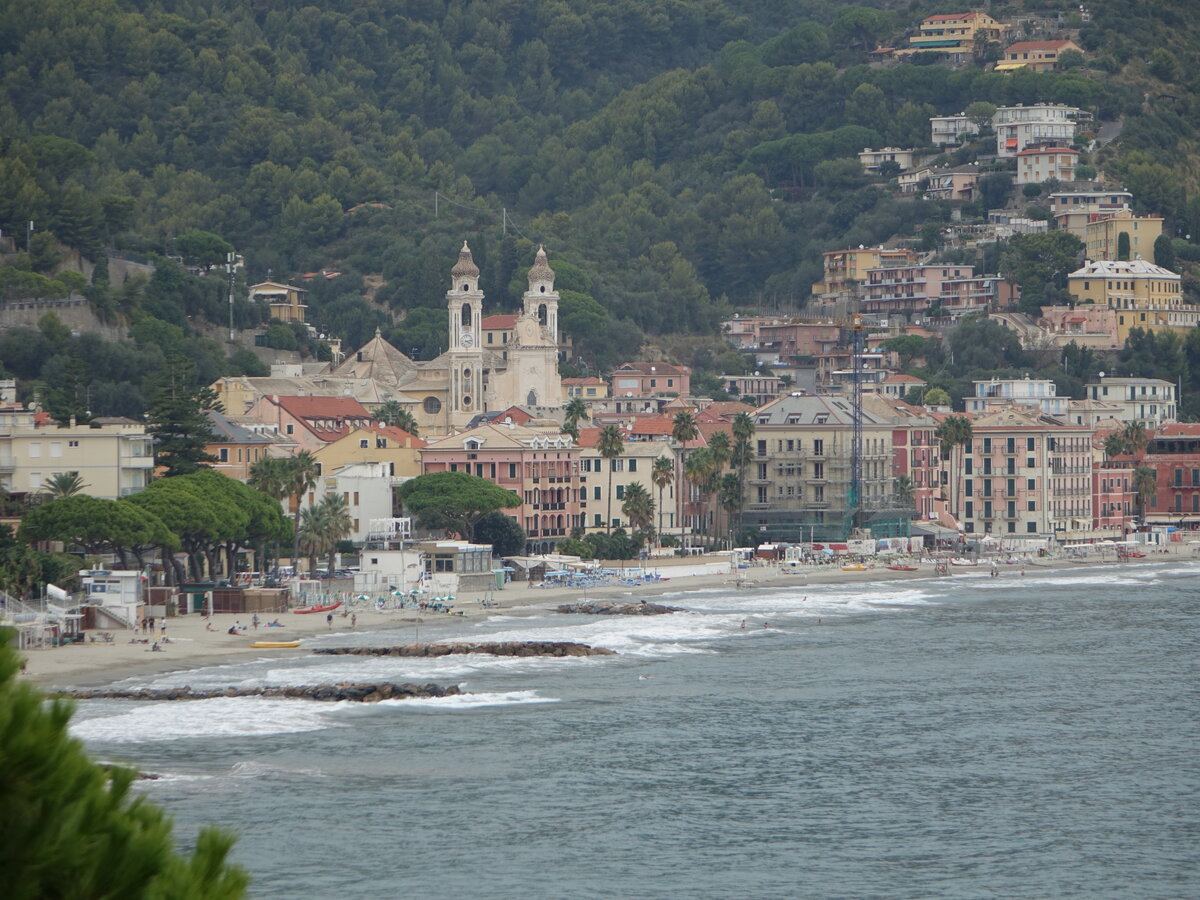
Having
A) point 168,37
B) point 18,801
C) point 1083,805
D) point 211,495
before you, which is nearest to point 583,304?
point 168,37

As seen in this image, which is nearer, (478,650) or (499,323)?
(478,650)

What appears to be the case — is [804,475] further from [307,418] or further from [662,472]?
[307,418]

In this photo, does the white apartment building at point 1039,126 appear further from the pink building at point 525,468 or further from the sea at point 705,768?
the sea at point 705,768

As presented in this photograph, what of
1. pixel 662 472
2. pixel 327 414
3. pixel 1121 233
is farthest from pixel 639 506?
pixel 1121 233

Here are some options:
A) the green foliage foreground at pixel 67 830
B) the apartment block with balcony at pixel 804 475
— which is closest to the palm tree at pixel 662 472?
the apartment block with balcony at pixel 804 475

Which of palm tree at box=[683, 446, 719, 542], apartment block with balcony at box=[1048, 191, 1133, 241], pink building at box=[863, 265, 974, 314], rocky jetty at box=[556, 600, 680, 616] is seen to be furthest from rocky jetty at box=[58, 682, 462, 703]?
apartment block with balcony at box=[1048, 191, 1133, 241]
